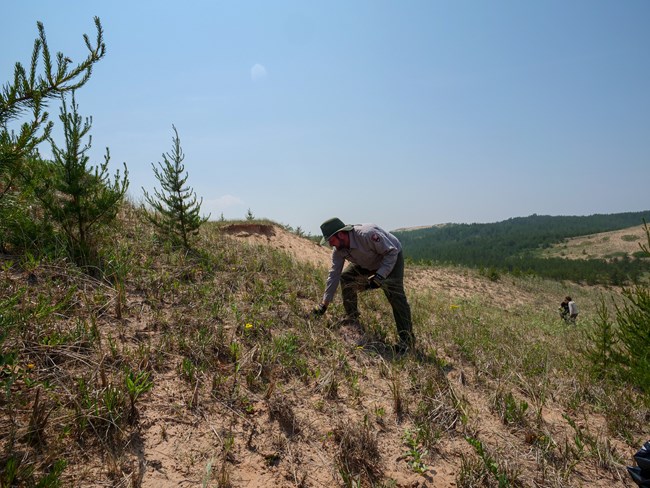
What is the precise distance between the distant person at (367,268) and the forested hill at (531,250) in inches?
99.6

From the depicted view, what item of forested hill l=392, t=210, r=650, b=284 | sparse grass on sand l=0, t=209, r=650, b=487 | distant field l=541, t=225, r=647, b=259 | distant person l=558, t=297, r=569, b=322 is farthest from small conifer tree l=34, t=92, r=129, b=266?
distant field l=541, t=225, r=647, b=259

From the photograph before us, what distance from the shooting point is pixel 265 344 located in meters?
3.71

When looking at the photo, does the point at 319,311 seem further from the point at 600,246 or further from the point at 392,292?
the point at 600,246

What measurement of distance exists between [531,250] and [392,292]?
128 meters

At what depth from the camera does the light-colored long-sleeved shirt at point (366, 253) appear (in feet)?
15.0

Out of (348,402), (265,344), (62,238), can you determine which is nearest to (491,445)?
(348,402)

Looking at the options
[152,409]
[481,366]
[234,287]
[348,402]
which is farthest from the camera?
[234,287]

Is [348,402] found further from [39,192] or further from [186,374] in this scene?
[39,192]

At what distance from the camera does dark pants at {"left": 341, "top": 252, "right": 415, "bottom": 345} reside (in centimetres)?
452

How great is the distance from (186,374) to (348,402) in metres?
1.51

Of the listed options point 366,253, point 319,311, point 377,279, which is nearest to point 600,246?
point 366,253

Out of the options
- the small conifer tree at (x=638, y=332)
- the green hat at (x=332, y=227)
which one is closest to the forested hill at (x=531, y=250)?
the small conifer tree at (x=638, y=332)

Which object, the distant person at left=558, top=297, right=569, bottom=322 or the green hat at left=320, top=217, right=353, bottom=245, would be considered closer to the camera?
the green hat at left=320, top=217, right=353, bottom=245

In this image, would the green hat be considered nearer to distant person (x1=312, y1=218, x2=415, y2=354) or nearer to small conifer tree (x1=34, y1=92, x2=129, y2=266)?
distant person (x1=312, y1=218, x2=415, y2=354)
